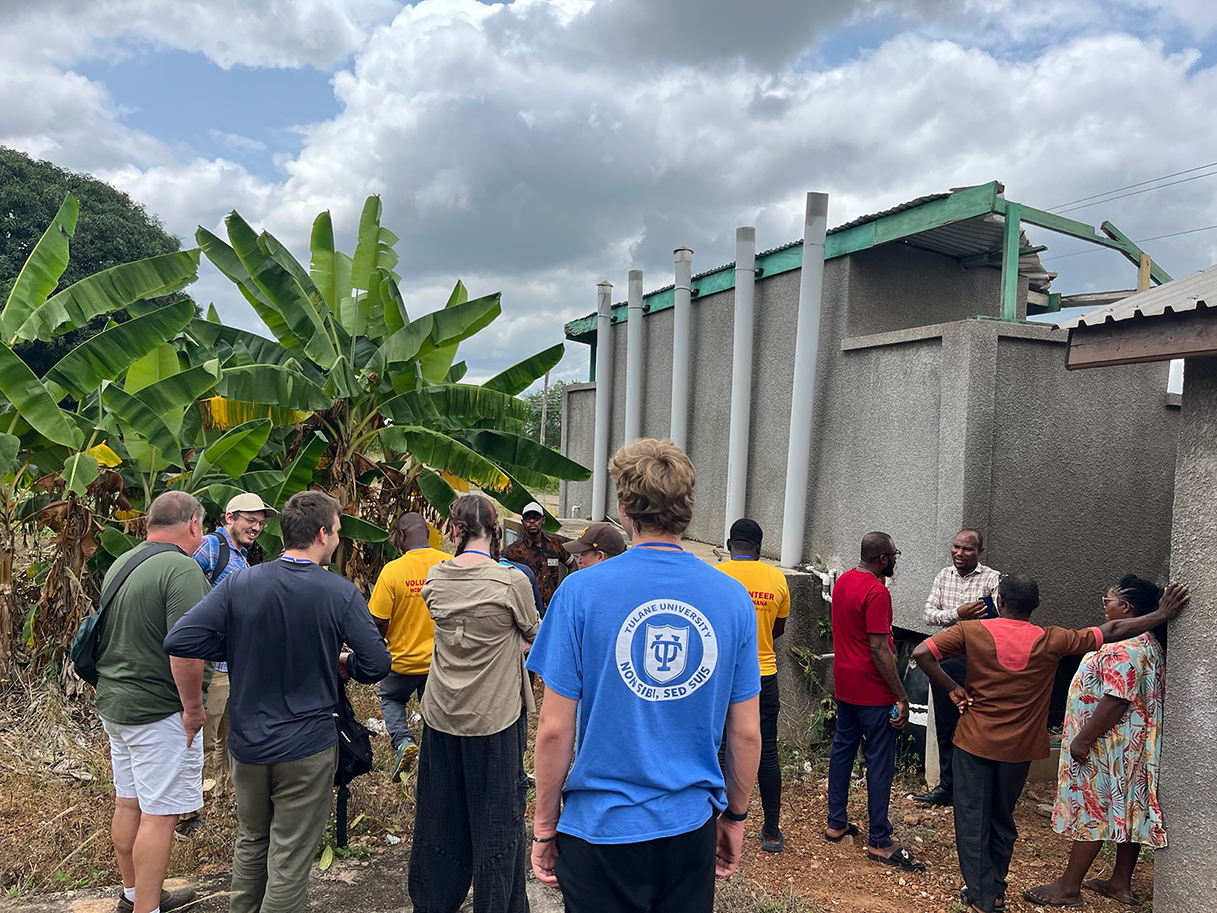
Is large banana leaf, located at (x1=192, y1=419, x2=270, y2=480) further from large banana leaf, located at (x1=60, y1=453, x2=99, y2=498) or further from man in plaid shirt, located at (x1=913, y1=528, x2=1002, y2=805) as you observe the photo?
man in plaid shirt, located at (x1=913, y1=528, x2=1002, y2=805)

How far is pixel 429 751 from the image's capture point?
348 centimetres

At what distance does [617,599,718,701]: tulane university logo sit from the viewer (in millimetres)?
2088

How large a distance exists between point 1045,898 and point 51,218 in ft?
90.4

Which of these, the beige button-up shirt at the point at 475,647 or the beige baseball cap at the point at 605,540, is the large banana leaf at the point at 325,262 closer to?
the beige baseball cap at the point at 605,540

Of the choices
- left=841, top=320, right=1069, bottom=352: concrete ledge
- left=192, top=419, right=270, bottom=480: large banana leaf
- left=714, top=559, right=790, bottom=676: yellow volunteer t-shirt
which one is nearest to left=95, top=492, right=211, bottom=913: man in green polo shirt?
left=714, top=559, right=790, bottom=676: yellow volunteer t-shirt

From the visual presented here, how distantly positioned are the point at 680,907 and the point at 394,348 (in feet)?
19.0

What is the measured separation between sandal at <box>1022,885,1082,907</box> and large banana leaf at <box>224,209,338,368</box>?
6233mm

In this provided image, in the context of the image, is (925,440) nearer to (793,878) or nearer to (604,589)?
(793,878)

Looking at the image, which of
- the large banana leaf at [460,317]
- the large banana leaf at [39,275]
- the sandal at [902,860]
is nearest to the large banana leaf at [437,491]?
the large banana leaf at [460,317]

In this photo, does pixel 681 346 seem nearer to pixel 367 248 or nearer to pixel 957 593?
pixel 367 248

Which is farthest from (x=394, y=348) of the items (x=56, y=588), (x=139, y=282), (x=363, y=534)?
(x=56, y=588)

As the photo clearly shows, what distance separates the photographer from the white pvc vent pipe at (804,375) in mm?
6984

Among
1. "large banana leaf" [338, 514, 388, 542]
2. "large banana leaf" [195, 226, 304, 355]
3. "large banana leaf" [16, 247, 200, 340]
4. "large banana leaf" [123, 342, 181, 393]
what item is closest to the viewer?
"large banana leaf" [16, 247, 200, 340]

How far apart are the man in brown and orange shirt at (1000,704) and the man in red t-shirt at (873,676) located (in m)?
0.52
